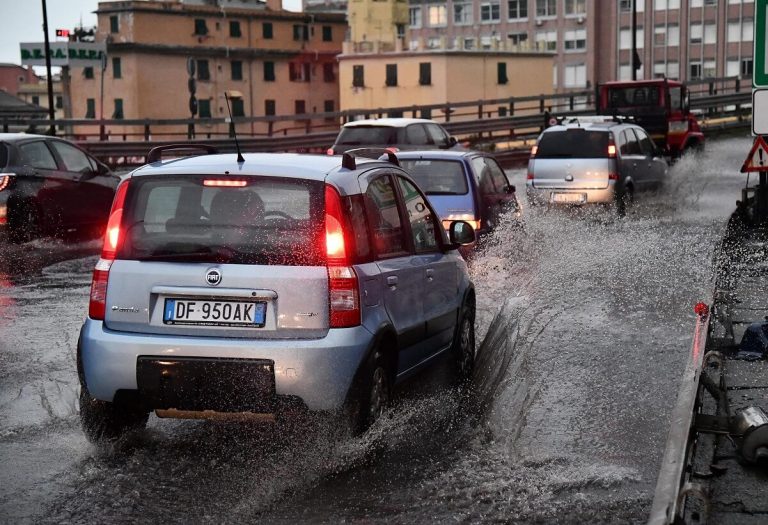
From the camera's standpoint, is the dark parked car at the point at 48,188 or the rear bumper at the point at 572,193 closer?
the dark parked car at the point at 48,188

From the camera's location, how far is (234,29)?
10188 centimetres

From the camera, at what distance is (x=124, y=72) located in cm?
9394

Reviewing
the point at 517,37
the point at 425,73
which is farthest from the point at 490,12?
the point at 425,73

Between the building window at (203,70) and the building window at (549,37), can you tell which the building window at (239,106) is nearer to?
the building window at (203,70)

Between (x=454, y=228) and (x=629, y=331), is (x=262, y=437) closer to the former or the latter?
(x=454, y=228)

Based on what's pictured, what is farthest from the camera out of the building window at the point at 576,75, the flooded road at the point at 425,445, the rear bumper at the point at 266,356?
the building window at the point at 576,75

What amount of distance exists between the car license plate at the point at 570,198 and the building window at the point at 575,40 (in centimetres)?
9617

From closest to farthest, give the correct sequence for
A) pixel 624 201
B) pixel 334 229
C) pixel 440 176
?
pixel 334 229 < pixel 440 176 < pixel 624 201

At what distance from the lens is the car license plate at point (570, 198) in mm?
21719

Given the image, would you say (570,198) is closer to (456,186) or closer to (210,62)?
(456,186)

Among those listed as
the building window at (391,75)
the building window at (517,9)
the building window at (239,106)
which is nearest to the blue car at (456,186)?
the building window at (391,75)

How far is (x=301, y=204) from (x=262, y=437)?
52.5 inches

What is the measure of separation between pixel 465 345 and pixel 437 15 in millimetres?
118191

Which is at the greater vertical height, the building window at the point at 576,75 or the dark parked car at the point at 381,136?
the dark parked car at the point at 381,136
